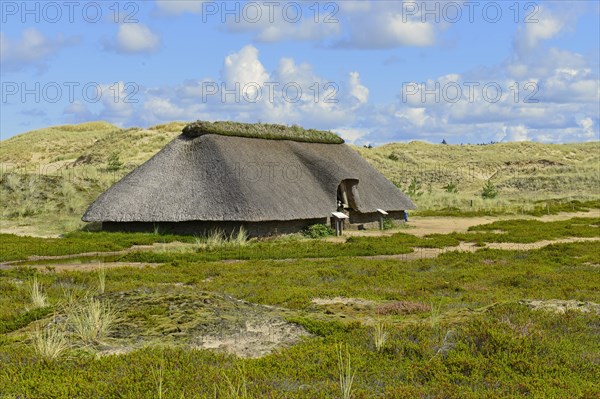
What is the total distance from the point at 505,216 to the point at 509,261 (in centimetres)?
2984

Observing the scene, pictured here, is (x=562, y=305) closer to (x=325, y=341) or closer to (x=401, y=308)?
(x=401, y=308)

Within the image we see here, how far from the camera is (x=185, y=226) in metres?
32.4

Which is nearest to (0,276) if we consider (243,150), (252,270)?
(252,270)

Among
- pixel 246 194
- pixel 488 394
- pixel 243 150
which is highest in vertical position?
pixel 243 150

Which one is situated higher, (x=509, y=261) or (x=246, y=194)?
(x=246, y=194)

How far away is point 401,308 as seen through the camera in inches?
559

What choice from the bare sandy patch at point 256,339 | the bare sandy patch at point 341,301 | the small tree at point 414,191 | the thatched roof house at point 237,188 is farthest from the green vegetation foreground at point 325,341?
the small tree at point 414,191

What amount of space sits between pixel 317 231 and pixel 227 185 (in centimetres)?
→ 534

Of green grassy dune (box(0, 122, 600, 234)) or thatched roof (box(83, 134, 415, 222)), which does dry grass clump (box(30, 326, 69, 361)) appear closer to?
thatched roof (box(83, 134, 415, 222))

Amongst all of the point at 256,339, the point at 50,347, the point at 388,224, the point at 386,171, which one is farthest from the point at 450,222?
the point at 386,171

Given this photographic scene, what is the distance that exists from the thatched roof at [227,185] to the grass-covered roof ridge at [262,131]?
344mm

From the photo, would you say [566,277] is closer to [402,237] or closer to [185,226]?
[402,237]

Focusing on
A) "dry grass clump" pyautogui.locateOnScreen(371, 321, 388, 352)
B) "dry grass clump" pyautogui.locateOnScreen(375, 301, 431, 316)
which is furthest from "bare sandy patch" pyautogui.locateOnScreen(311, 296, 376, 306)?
"dry grass clump" pyautogui.locateOnScreen(371, 321, 388, 352)

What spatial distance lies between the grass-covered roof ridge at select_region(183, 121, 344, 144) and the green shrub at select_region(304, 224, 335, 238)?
6.90m
